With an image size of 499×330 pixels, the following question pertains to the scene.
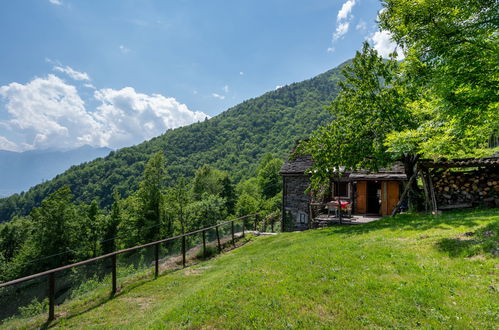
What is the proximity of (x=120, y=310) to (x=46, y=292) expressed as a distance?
1987 millimetres

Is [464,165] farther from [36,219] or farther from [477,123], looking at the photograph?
[36,219]

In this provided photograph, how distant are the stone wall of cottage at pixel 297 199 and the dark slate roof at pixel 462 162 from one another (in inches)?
368

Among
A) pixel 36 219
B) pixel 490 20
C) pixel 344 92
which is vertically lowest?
pixel 36 219

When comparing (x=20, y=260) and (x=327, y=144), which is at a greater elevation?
(x=327, y=144)

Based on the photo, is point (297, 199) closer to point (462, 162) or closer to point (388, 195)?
point (388, 195)

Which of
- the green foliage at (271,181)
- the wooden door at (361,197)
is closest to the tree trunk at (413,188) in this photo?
the wooden door at (361,197)

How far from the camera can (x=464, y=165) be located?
444 inches

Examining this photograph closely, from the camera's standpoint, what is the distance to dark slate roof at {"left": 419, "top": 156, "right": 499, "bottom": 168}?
1099 centimetres

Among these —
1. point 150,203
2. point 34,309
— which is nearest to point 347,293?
point 34,309

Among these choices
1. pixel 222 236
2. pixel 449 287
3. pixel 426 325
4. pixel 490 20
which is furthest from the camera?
pixel 222 236

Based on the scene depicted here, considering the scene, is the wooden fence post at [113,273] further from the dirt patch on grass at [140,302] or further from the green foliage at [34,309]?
the green foliage at [34,309]

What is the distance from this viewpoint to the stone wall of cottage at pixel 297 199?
2061 cm

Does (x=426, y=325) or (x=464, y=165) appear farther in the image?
(x=464, y=165)

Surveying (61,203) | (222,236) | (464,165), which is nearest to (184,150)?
(61,203)
